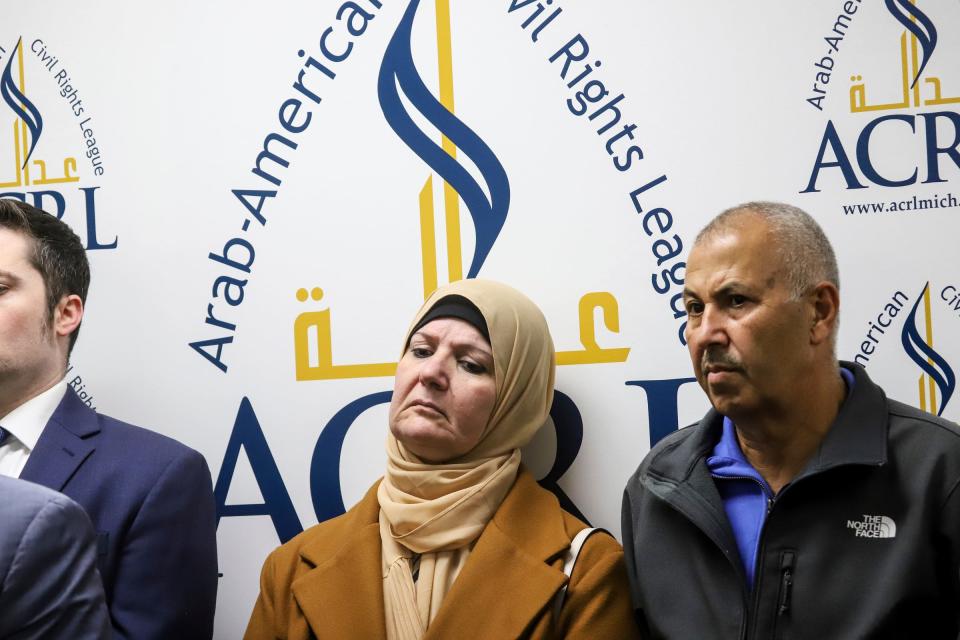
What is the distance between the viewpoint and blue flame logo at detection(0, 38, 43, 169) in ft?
9.39

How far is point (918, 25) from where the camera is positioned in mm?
2387

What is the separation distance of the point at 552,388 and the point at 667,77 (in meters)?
0.83

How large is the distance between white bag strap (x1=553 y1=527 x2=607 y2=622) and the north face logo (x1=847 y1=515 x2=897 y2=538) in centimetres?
59

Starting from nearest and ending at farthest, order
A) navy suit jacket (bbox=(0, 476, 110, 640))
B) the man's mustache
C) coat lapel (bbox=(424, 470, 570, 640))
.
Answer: navy suit jacket (bbox=(0, 476, 110, 640)) → the man's mustache → coat lapel (bbox=(424, 470, 570, 640))

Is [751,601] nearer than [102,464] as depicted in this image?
Yes

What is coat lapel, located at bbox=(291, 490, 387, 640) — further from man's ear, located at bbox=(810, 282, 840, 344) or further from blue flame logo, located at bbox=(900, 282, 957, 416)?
blue flame logo, located at bbox=(900, 282, 957, 416)

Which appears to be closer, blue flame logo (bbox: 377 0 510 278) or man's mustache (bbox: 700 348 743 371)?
man's mustache (bbox: 700 348 743 371)

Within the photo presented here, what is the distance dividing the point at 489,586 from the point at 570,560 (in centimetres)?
19

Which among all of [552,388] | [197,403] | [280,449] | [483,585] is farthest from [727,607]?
[197,403]

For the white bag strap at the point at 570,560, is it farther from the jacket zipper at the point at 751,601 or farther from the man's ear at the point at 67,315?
the man's ear at the point at 67,315

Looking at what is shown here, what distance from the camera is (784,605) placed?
6.11 feet

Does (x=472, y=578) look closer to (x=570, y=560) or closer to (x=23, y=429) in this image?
(x=570, y=560)

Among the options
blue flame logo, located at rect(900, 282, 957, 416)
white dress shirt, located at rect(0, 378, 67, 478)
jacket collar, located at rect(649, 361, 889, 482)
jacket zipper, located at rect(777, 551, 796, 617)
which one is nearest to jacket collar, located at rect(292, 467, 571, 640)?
jacket collar, located at rect(649, 361, 889, 482)

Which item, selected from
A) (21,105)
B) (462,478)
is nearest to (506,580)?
(462,478)
